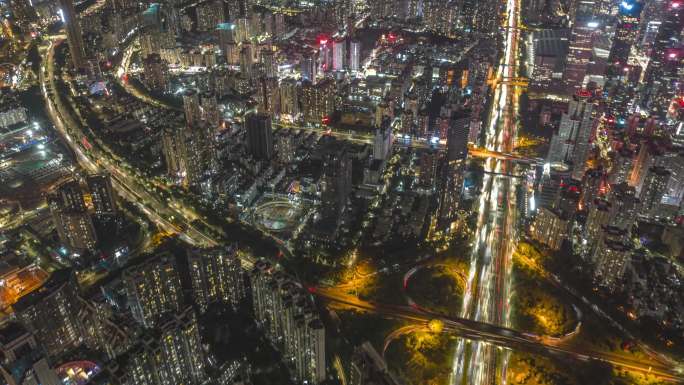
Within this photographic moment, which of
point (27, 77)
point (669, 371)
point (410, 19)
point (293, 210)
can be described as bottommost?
point (669, 371)

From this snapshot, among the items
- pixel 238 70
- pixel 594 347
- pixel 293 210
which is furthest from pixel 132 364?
pixel 238 70

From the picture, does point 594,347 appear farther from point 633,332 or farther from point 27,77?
point 27,77

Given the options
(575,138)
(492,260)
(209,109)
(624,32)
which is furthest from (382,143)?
(624,32)

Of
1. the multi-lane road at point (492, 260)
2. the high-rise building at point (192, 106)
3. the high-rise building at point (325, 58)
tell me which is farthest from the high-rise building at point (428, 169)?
the high-rise building at point (325, 58)

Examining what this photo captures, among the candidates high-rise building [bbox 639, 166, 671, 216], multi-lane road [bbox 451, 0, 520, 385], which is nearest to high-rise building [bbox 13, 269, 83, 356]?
multi-lane road [bbox 451, 0, 520, 385]

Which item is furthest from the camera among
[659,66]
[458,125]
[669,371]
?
[659,66]

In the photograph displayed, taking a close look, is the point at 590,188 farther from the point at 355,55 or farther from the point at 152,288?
the point at 355,55

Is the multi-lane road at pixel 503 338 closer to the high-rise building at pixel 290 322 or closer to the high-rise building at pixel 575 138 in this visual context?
the high-rise building at pixel 290 322
